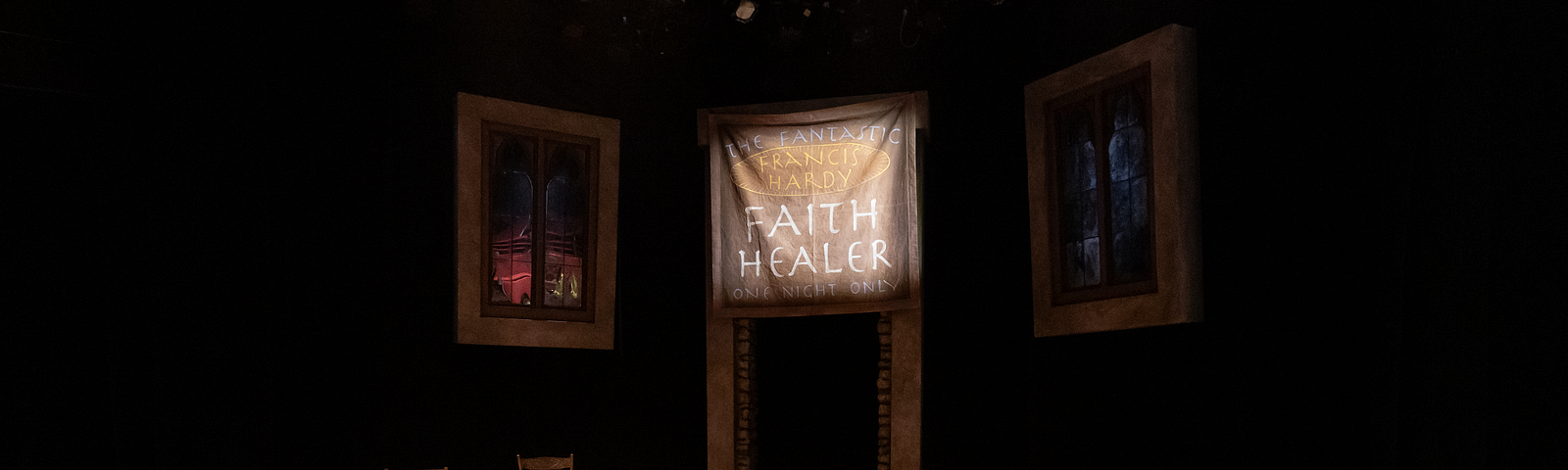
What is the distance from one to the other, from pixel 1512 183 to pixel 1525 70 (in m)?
0.36

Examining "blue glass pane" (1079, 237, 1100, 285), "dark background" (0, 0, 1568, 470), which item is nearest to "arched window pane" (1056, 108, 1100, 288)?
"blue glass pane" (1079, 237, 1100, 285)

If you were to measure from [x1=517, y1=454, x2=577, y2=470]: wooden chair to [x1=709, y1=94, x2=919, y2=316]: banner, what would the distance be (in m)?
1.27

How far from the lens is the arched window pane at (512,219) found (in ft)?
19.9

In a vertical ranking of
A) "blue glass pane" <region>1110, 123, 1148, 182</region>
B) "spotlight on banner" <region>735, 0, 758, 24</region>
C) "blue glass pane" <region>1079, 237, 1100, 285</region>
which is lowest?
"blue glass pane" <region>1079, 237, 1100, 285</region>

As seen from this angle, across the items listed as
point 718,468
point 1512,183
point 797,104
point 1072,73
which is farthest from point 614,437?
point 1512,183

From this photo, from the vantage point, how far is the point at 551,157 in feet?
20.7

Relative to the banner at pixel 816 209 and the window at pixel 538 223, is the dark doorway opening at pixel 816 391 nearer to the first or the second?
the banner at pixel 816 209

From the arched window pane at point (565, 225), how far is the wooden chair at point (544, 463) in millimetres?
846

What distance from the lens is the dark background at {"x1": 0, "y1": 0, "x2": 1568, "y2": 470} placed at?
3633 millimetres

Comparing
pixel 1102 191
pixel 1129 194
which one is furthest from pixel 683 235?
pixel 1129 194

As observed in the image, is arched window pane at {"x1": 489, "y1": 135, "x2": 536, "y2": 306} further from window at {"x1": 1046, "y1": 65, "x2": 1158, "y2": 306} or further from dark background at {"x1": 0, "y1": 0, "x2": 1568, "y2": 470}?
window at {"x1": 1046, "y1": 65, "x2": 1158, "y2": 306}

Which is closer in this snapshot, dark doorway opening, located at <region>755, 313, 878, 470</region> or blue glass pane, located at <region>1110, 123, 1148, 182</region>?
blue glass pane, located at <region>1110, 123, 1148, 182</region>

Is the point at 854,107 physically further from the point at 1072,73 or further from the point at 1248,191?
the point at 1248,191

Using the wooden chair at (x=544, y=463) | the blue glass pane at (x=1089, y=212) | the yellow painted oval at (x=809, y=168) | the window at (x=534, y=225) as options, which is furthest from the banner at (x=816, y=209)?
the wooden chair at (x=544, y=463)
